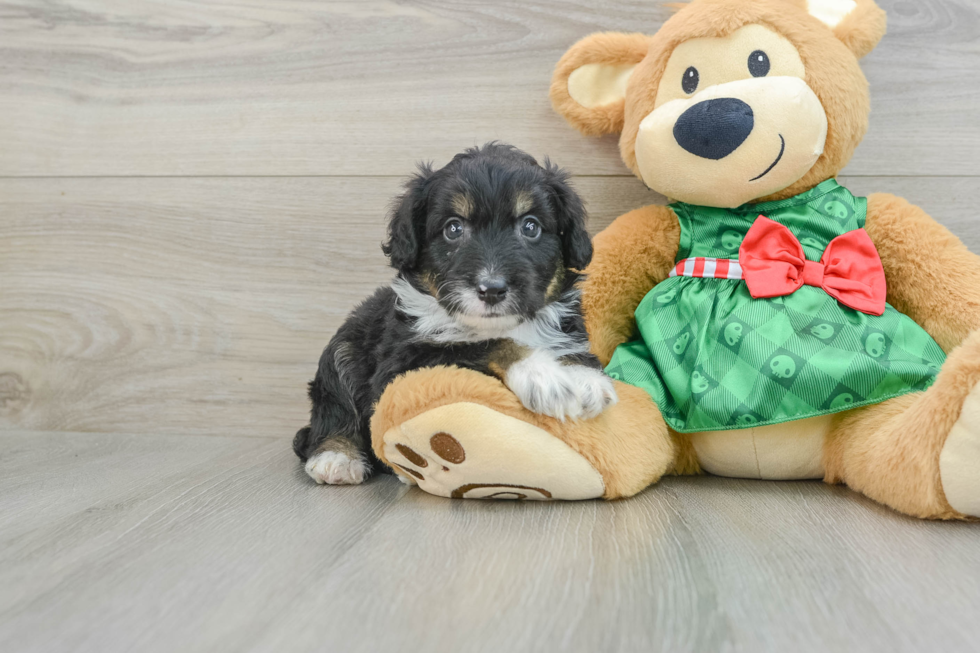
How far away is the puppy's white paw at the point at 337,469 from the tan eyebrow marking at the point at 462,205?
0.75 m

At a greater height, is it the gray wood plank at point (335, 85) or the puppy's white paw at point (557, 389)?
the gray wood plank at point (335, 85)

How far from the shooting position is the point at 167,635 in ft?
3.21

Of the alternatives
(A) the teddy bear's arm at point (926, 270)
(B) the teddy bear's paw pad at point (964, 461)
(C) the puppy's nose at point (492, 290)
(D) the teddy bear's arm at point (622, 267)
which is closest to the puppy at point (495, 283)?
(C) the puppy's nose at point (492, 290)

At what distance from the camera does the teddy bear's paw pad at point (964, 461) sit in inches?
50.7

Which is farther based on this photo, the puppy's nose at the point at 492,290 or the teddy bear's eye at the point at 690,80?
the teddy bear's eye at the point at 690,80

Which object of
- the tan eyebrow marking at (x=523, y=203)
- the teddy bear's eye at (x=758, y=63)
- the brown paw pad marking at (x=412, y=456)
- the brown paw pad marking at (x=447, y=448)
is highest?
the teddy bear's eye at (x=758, y=63)

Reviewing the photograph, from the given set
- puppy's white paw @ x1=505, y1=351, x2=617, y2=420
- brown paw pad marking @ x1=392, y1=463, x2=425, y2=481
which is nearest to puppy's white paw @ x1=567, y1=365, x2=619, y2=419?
puppy's white paw @ x1=505, y1=351, x2=617, y2=420

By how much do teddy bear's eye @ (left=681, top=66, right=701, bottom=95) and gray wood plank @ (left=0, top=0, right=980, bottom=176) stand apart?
0.49 meters

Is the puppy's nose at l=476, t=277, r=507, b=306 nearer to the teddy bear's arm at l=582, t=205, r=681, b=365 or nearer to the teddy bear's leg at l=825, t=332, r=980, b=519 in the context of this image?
the teddy bear's arm at l=582, t=205, r=681, b=365

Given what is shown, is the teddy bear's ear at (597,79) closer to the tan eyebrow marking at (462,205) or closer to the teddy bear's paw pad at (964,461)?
the tan eyebrow marking at (462,205)

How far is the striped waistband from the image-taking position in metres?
1.74

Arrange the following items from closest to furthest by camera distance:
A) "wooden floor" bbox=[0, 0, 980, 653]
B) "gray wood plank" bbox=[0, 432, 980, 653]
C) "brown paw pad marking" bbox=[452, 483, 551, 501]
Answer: "gray wood plank" bbox=[0, 432, 980, 653]
"wooden floor" bbox=[0, 0, 980, 653]
"brown paw pad marking" bbox=[452, 483, 551, 501]

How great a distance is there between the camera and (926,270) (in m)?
1.72

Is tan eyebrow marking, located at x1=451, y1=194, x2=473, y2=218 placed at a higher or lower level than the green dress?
higher
